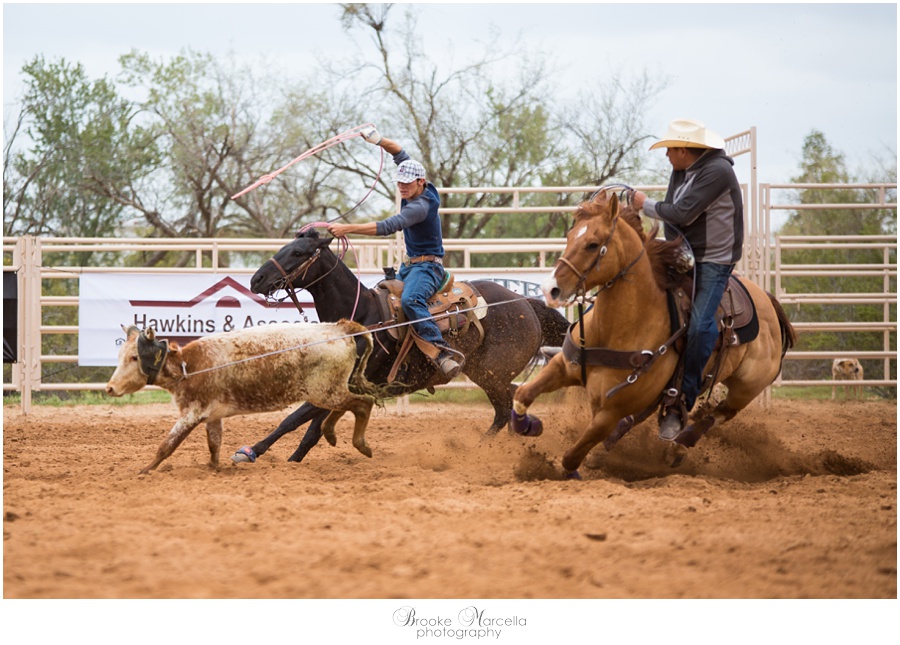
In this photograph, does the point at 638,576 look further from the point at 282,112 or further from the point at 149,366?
the point at 282,112

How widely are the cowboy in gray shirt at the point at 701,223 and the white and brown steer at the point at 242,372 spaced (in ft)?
6.81

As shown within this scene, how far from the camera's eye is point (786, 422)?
376 inches

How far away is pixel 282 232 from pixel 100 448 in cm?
1588

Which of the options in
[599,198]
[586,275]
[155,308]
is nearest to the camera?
[586,275]

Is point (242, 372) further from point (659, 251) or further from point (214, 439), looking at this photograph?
point (659, 251)

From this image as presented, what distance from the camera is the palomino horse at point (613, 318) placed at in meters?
5.01

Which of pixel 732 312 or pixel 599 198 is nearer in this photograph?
pixel 599 198

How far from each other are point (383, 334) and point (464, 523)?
2.58 m

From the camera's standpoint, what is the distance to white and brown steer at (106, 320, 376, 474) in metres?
5.75

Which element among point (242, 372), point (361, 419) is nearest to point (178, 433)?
point (242, 372)

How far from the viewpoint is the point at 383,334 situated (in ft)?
21.4

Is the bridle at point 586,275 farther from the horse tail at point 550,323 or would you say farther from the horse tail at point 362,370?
the horse tail at point 550,323

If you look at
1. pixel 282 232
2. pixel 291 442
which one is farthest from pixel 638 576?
pixel 282 232

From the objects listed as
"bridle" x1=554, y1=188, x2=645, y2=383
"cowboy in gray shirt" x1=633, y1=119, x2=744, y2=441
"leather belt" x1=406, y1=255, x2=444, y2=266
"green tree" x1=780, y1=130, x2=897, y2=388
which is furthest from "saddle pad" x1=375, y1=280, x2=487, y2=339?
"green tree" x1=780, y1=130, x2=897, y2=388
